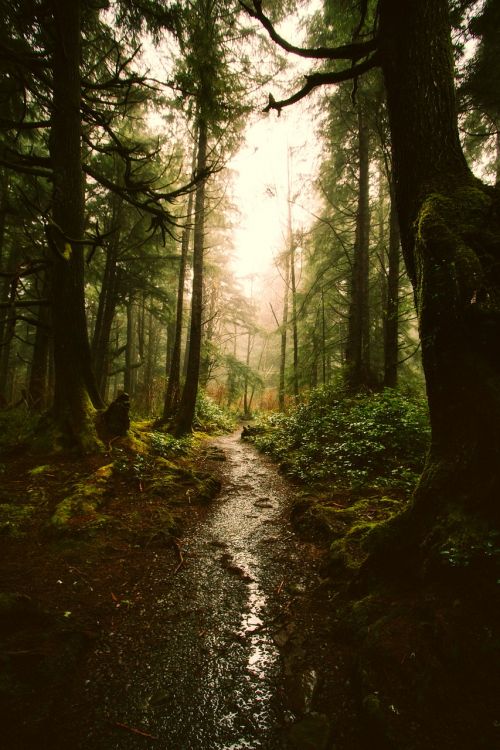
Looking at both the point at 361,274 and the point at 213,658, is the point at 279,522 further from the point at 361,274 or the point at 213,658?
the point at 361,274

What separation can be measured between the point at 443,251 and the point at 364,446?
418cm

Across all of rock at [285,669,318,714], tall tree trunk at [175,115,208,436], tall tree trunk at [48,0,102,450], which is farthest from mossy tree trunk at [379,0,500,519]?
tall tree trunk at [175,115,208,436]

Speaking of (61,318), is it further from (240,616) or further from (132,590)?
(240,616)

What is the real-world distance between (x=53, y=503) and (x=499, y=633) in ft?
13.7

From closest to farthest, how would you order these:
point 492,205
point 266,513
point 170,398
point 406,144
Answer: point 492,205 < point 406,144 < point 266,513 < point 170,398

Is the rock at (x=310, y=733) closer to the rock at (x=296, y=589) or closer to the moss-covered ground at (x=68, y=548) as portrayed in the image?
the rock at (x=296, y=589)

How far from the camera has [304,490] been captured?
5289 millimetres

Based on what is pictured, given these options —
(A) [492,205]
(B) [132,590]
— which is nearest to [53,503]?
(B) [132,590]

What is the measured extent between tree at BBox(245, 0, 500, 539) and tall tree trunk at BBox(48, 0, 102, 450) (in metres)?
3.88

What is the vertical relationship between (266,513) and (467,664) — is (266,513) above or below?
below

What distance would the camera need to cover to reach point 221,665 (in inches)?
80.2

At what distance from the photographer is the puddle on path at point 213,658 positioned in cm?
163

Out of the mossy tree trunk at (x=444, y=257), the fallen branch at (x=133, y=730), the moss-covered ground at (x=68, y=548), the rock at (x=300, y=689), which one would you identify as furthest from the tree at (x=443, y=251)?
the moss-covered ground at (x=68, y=548)

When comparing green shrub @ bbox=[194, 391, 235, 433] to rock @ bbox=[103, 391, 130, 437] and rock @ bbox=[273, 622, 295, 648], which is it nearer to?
rock @ bbox=[103, 391, 130, 437]
